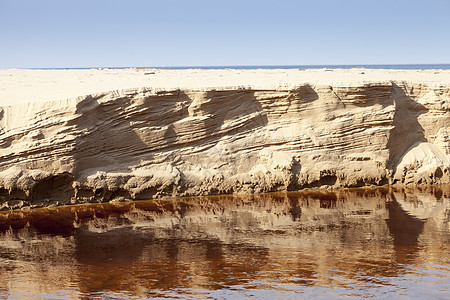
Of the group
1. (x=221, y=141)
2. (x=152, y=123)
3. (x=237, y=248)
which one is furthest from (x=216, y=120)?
(x=237, y=248)

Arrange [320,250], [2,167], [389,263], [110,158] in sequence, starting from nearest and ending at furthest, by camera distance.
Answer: [389,263] < [320,250] < [2,167] < [110,158]

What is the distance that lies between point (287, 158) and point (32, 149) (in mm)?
5572

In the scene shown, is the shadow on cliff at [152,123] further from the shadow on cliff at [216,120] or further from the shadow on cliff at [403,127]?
the shadow on cliff at [403,127]

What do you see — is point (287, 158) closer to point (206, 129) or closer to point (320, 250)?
point (206, 129)

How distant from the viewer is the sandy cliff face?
38.9 feet

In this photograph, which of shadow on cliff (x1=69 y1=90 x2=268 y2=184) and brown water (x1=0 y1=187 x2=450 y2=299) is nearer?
brown water (x1=0 y1=187 x2=450 y2=299)

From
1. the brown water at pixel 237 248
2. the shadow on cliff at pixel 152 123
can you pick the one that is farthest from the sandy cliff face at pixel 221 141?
the brown water at pixel 237 248

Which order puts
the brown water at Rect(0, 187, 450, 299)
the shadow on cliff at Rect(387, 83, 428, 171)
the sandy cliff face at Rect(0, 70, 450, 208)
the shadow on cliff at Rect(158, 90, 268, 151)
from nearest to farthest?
the brown water at Rect(0, 187, 450, 299) → the sandy cliff face at Rect(0, 70, 450, 208) → the shadow on cliff at Rect(158, 90, 268, 151) → the shadow on cliff at Rect(387, 83, 428, 171)

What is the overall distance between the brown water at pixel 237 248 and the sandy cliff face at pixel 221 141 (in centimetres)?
46

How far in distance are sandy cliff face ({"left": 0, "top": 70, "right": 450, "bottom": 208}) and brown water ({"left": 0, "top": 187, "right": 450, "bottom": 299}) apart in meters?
0.46

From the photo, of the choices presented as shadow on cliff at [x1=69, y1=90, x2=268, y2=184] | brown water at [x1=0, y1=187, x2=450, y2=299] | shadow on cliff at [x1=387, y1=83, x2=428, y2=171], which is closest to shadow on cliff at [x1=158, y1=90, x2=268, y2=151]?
shadow on cliff at [x1=69, y1=90, x2=268, y2=184]

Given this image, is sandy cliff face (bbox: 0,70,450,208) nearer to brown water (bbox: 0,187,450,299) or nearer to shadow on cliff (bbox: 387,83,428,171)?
shadow on cliff (bbox: 387,83,428,171)

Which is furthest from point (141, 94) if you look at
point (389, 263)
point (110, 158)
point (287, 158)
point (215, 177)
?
point (389, 263)

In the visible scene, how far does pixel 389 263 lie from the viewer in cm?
851
